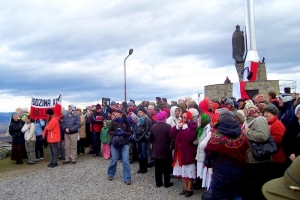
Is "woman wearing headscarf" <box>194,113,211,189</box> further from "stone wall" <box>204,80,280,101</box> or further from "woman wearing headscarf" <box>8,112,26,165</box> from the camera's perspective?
"stone wall" <box>204,80,280,101</box>

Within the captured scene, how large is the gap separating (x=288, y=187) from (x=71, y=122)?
9.80 meters

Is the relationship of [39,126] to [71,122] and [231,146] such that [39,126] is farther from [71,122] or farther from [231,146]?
[231,146]

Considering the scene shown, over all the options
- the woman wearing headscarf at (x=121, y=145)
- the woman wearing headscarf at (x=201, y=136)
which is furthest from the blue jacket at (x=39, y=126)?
the woman wearing headscarf at (x=201, y=136)

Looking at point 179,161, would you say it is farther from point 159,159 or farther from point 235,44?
point 235,44

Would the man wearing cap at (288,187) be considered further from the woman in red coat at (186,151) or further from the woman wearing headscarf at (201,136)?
the woman in red coat at (186,151)

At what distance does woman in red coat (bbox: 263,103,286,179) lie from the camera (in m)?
5.29

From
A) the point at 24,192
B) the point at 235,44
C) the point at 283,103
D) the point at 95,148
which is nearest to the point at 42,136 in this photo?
the point at 95,148

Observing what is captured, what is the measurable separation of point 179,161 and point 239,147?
237 centimetres

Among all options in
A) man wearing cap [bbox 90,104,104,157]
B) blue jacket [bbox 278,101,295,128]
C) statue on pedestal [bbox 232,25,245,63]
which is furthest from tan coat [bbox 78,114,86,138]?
statue on pedestal [bbox 232,25,245,63]

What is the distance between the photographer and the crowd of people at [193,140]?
4762 millimetres

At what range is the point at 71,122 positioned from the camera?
10.8 metres

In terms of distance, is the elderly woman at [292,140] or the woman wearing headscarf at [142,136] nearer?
the elderly woman at [292,140]

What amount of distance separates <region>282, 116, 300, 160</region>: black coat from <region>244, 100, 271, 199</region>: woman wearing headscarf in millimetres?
352

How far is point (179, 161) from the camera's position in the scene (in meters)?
6.89
